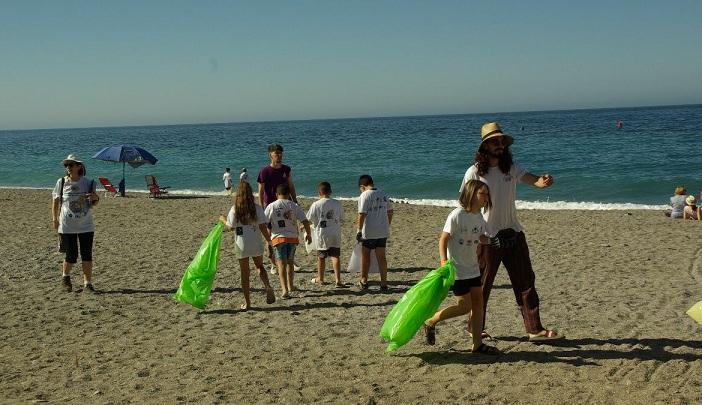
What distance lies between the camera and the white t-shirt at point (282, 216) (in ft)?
25.6

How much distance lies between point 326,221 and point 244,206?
59.2 inches

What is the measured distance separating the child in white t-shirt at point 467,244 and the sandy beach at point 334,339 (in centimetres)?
43

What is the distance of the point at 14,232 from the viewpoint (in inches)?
556

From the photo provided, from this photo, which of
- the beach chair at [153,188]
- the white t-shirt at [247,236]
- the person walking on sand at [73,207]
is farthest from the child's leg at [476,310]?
the beach chair at [153,188]

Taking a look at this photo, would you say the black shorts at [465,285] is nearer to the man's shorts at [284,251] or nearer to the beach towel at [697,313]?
the beach towel at [697,313]

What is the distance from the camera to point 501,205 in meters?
5.39

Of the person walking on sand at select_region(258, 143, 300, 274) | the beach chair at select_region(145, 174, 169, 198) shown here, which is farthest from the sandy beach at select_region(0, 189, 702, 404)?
the beach chair at select_region(145, 174, 169, 198)

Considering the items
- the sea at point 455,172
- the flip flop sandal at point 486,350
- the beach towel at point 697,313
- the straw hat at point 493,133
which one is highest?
the straw hat at point 493,133

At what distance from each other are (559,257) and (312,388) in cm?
646

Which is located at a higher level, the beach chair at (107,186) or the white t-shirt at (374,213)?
the white t-shirt at (374,213)

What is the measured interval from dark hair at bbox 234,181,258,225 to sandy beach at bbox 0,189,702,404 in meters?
0.96

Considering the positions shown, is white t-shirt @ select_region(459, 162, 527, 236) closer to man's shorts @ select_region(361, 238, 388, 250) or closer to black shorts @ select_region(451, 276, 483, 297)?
black shorts @ select_region(451, 276, 483, 297)

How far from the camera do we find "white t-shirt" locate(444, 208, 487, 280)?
5.16m

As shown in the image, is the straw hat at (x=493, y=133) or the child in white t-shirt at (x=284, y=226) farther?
the child in white t-shirt at (x=284, y=226)
